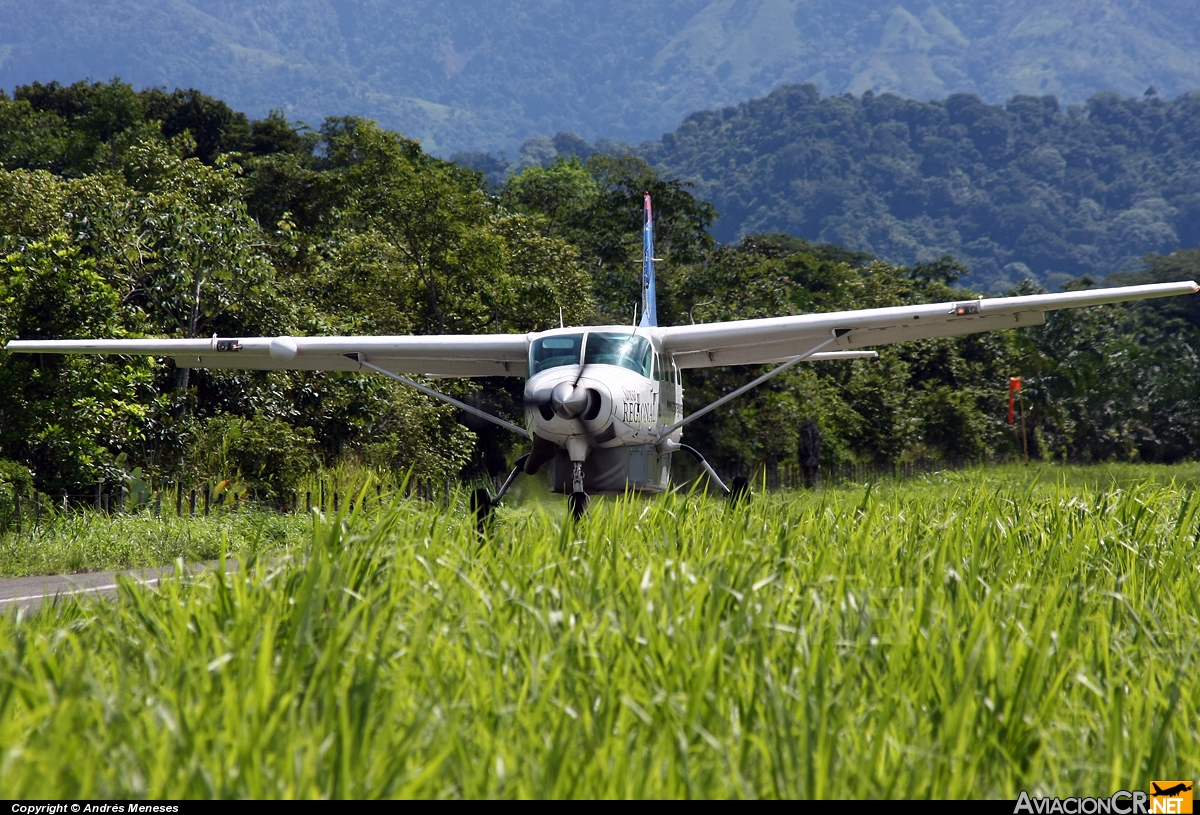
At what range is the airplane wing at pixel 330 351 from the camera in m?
14.0

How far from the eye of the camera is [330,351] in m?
14.5

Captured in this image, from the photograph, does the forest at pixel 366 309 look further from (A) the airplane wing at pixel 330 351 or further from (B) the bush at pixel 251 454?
(A) the airplane wing at pixel 330 351

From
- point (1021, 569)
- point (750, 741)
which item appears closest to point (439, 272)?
point (1021, 569)

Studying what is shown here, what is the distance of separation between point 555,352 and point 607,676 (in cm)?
866

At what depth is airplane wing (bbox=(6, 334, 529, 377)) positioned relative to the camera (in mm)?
14047

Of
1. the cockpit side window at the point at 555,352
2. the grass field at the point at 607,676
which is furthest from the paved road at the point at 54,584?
the grass field at the point at 607,676

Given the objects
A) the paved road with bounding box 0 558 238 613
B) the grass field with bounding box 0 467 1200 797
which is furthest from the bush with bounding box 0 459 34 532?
the grass field with bounding box 0 467 1200 797

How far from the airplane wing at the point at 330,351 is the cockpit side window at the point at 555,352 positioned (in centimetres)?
175

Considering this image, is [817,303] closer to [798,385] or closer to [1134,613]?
[798,385]

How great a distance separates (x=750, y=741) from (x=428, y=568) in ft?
6.01

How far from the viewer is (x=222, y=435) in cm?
1939
